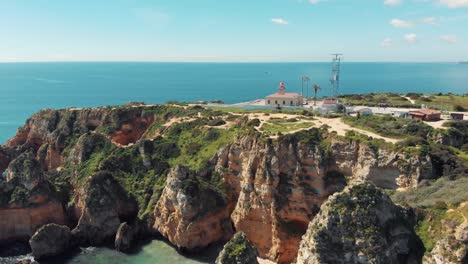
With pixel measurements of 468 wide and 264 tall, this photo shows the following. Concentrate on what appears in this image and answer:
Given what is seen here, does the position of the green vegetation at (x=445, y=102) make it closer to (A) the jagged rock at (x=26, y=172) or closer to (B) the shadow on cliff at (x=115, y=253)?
(B) the shadow on cliff at (x=115, y=253)

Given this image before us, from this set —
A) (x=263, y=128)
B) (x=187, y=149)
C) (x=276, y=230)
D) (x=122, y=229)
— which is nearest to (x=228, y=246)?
(x=276, y=230)

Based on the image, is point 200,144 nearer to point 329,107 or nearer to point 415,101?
point 329,107

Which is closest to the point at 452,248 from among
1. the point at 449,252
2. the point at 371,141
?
the point at 449,252

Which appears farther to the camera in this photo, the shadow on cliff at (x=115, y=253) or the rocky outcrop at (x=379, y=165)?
the shadow on cliff at (x=115, y=253)

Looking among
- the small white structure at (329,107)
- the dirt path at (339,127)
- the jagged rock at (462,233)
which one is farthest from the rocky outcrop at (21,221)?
the jagged rock at (462,233)

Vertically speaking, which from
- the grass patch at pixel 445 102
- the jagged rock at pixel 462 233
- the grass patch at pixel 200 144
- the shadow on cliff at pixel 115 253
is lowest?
the shadow on cliff at pixel 115 253
